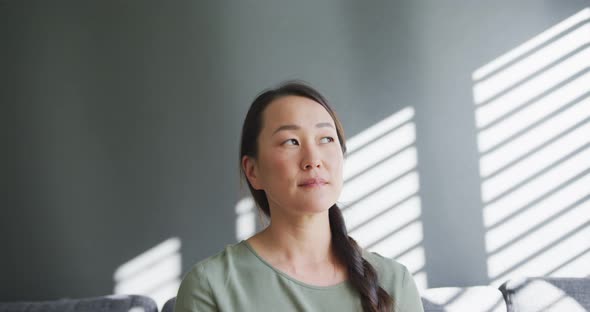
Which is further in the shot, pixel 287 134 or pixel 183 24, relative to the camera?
pixel 183 24

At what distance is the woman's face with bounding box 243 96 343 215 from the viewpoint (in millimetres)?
1012

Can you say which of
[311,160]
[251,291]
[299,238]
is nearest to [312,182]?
[311,160]

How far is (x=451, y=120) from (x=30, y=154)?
1750mm

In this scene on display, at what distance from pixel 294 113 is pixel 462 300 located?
1237 millimetres

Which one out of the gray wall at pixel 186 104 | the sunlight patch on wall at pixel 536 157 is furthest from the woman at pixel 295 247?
the sunlight patch on wall at pixel 536 157

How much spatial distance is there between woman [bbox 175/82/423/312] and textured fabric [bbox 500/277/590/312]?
3.26 feet

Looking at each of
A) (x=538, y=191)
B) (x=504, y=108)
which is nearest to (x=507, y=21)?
(x=504, y=108)

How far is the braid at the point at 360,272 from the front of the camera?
103 cm

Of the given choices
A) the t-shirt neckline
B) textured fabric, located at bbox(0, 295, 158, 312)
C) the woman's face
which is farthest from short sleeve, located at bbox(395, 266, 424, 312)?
textured fabric, located at bbox(0, 295, 158, 312)

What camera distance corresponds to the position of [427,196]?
85.8 inches

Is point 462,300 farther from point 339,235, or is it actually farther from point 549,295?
point 339,235

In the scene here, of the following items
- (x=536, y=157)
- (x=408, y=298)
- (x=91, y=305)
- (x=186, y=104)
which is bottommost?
(x=91, y=305)

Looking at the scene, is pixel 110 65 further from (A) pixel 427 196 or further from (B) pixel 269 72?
(A) pixel 427 196

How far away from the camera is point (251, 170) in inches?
44.4
